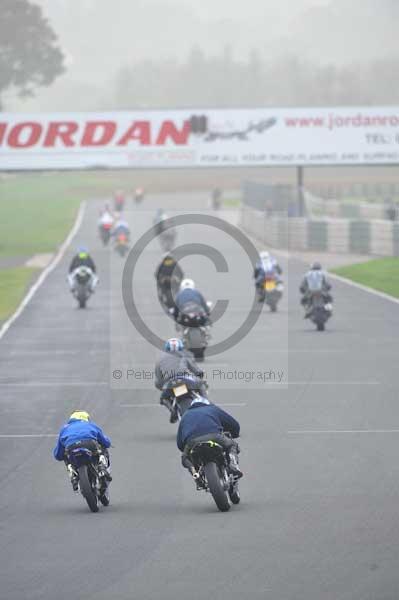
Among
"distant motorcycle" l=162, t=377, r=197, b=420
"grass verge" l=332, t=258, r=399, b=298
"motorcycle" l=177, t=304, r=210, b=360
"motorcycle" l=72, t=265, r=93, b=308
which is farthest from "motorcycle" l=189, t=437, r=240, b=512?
"grass verge" l=332, t=258, r=399, b=298

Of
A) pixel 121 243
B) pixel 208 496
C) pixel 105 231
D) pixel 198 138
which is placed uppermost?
pixel 198 138

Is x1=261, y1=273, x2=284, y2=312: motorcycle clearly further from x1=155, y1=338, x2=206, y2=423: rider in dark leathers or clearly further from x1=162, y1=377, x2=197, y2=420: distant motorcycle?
x1=162, y1=377, x2=197, y2=420: distant motorcycle

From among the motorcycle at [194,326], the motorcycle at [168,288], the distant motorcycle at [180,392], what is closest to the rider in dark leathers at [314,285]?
the motorcycle at [168,288]

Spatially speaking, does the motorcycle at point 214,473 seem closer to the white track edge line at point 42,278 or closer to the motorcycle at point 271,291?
the white track edge line at point 42,278

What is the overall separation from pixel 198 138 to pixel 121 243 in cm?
701

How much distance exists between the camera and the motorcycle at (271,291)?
36812mm

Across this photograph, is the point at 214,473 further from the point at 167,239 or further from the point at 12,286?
the point at 167,239

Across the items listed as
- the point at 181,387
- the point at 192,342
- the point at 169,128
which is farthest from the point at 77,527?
the point at 169,128

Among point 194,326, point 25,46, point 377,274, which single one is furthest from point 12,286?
point 25,46

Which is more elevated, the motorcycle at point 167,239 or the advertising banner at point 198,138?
the advertising banner at point 198,138

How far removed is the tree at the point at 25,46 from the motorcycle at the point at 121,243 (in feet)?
237

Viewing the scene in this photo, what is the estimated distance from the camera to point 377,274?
47.9 meters

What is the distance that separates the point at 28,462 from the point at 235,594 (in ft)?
22.8

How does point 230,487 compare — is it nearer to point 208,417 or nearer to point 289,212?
point 208,417
